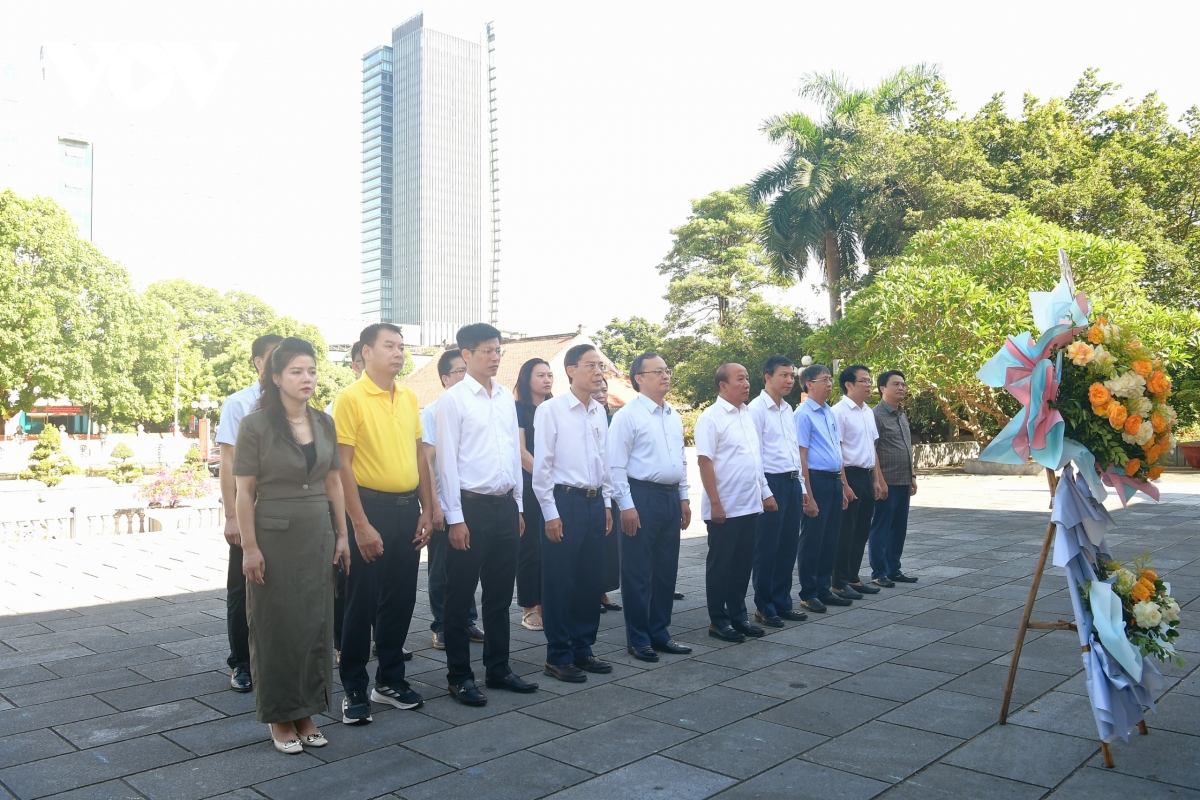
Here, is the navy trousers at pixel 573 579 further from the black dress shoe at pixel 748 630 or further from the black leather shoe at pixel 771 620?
the black leather shoe at pixel 771 620

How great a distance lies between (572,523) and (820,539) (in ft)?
7.77

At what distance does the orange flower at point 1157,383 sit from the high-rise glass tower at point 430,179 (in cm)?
10325

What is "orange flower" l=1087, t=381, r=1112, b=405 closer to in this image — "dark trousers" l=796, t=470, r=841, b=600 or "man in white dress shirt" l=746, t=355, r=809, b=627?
"man in white dress shirt" l=746, t=355, r=809, b=627

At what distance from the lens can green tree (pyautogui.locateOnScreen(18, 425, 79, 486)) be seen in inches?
838

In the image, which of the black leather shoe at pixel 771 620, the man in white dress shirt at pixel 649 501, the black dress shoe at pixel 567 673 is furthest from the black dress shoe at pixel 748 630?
the black dress shoe at pixel 567 673

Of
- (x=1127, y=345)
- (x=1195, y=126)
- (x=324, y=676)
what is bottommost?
(x=324, y=676)

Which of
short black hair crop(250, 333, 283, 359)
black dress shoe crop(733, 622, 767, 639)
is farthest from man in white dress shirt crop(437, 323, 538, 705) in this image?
black dress shoe crop(733, 622, 767, 639)

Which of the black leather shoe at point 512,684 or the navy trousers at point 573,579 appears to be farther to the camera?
the navy trousers at point 573,579

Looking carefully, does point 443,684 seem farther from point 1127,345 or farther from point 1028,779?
point 1127,345

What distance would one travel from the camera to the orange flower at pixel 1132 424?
318cm

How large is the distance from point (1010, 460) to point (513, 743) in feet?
7.63

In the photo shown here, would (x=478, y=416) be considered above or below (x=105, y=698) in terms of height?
above

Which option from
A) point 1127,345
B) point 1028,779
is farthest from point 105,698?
point 1127,345

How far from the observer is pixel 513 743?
3500mm
